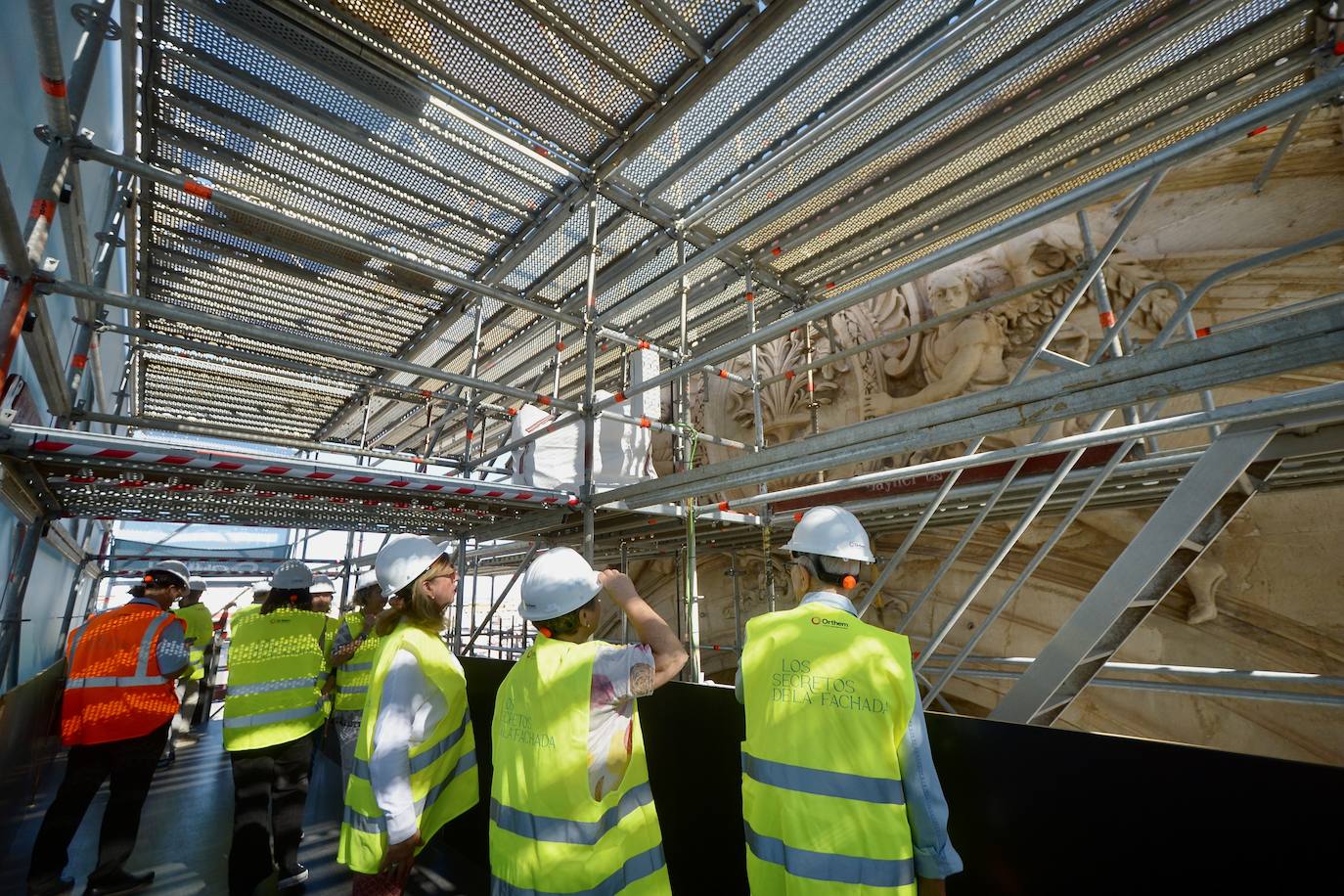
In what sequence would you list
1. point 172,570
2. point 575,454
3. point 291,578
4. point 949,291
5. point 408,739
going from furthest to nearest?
point 949,291 < point 575,454 < point 172,570 < point 291,578 < point 408,739

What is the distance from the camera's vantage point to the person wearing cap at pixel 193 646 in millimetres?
5328

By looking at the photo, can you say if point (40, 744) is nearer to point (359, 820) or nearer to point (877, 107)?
point (359, 820)

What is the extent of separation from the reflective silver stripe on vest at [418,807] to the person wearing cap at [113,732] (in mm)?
2075

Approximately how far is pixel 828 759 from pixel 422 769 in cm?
152

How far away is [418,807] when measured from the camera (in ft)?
6.92

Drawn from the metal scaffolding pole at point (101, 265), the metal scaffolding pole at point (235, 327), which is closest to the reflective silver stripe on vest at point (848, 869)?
the metal scaffolding pole at point (235, 327)

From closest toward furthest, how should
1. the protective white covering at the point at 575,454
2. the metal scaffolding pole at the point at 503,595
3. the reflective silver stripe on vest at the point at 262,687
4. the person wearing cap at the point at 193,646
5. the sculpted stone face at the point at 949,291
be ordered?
the reflective silver stripe on vest at the point at 262,687, the metal scaffolding pole at the point at 503,595, the person wearing cap at the point at 193,646, the protective white covering at the point at 575,454, the sculpted stone face at the point at 949,291

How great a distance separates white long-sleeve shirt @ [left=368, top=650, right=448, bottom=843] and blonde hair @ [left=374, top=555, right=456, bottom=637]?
220 millimetres

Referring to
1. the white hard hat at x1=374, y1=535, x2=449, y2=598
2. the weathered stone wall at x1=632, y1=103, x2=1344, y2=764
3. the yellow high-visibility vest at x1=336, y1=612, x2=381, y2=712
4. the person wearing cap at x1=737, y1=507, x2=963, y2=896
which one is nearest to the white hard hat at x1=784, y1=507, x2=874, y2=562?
the person wearing cap at x1=737, y1=507, x2=963, y2=896

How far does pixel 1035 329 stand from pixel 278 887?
7986mm

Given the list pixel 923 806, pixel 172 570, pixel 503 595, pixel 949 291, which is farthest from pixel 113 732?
pixel 949 291

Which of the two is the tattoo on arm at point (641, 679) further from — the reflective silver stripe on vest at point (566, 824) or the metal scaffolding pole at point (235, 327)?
the metal scaffolding pole at point (235, 327)

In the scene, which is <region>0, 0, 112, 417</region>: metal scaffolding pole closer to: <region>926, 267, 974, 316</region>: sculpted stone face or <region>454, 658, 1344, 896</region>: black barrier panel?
<region>454, 658, 1344, 896</region>: black barrier panel

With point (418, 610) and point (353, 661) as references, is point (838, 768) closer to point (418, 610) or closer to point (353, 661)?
point (418, 610)
